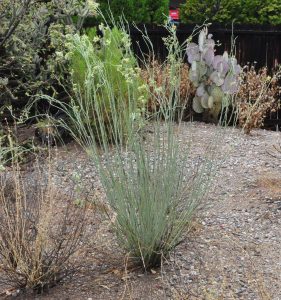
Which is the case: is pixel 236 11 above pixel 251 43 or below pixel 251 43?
above

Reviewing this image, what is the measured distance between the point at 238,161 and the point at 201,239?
63.1 inches

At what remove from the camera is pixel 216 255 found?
3.89 m

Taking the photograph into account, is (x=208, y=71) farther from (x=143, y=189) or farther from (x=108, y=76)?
(x=143, y=189)

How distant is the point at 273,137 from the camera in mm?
6621

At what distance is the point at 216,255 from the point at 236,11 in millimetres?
8999

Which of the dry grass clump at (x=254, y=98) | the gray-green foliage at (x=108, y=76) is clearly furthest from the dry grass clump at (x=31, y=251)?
the dry grass clump at (x=254, y=98)

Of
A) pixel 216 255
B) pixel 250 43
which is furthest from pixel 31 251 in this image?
pixel 250 43

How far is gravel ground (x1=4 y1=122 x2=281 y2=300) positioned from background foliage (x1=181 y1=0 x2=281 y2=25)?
7.20m

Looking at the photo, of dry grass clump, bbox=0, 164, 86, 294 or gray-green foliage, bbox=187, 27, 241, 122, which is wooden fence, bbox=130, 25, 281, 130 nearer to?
gray-green foliage, bbox=187, 27, 241, 122

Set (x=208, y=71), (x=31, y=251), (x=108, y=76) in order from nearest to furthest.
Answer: (x=31, y=251), (x=108, y=76), (x=208, y=71)

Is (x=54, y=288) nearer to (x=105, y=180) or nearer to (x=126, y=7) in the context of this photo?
(x=105, y=180)

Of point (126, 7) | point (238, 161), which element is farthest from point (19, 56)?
point (126, 7)

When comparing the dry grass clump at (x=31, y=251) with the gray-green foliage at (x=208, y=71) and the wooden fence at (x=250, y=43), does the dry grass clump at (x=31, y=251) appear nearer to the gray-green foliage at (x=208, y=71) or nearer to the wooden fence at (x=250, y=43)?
the gray-green foliage at (x=208, y=71)

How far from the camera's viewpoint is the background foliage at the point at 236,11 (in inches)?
473
